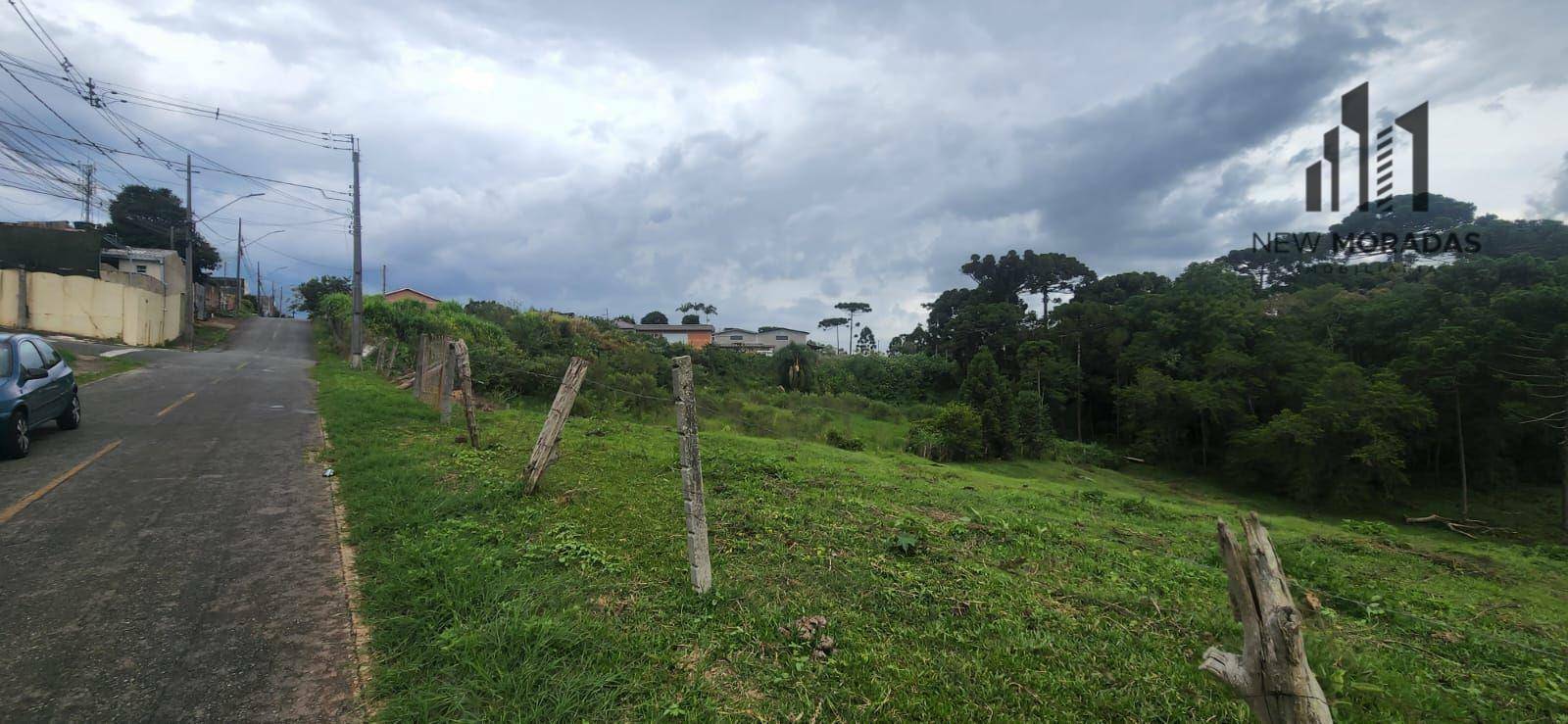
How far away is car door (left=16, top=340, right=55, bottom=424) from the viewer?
694cm

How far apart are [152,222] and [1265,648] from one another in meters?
58.1

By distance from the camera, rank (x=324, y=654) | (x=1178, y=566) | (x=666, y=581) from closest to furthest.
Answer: (x=324, y=654) → (x=666, y=581) → (x=1178, y=566)

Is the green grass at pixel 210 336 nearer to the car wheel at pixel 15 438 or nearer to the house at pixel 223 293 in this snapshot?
the house at pixel 223 293

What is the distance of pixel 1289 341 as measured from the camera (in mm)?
30531

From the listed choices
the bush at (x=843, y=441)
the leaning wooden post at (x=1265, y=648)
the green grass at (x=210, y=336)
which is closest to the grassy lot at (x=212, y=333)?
the green grass at (x=210, y=336)

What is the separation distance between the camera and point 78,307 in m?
22.2

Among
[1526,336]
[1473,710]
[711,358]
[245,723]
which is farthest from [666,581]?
[711,358]

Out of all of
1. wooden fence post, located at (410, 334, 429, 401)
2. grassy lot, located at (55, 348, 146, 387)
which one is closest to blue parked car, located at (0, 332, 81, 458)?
wooden fence post, located at (410, 334, 429, 401)

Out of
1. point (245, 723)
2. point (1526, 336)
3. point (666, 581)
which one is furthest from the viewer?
point (1526, 336)

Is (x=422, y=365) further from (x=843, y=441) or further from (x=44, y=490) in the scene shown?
(x=843, y=441)

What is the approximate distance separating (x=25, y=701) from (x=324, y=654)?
109 cm

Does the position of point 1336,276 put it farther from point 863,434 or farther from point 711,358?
point 711,358

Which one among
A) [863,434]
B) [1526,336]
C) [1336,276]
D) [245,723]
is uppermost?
[1336,276]

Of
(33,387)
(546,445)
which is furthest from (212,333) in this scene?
(546,445)
